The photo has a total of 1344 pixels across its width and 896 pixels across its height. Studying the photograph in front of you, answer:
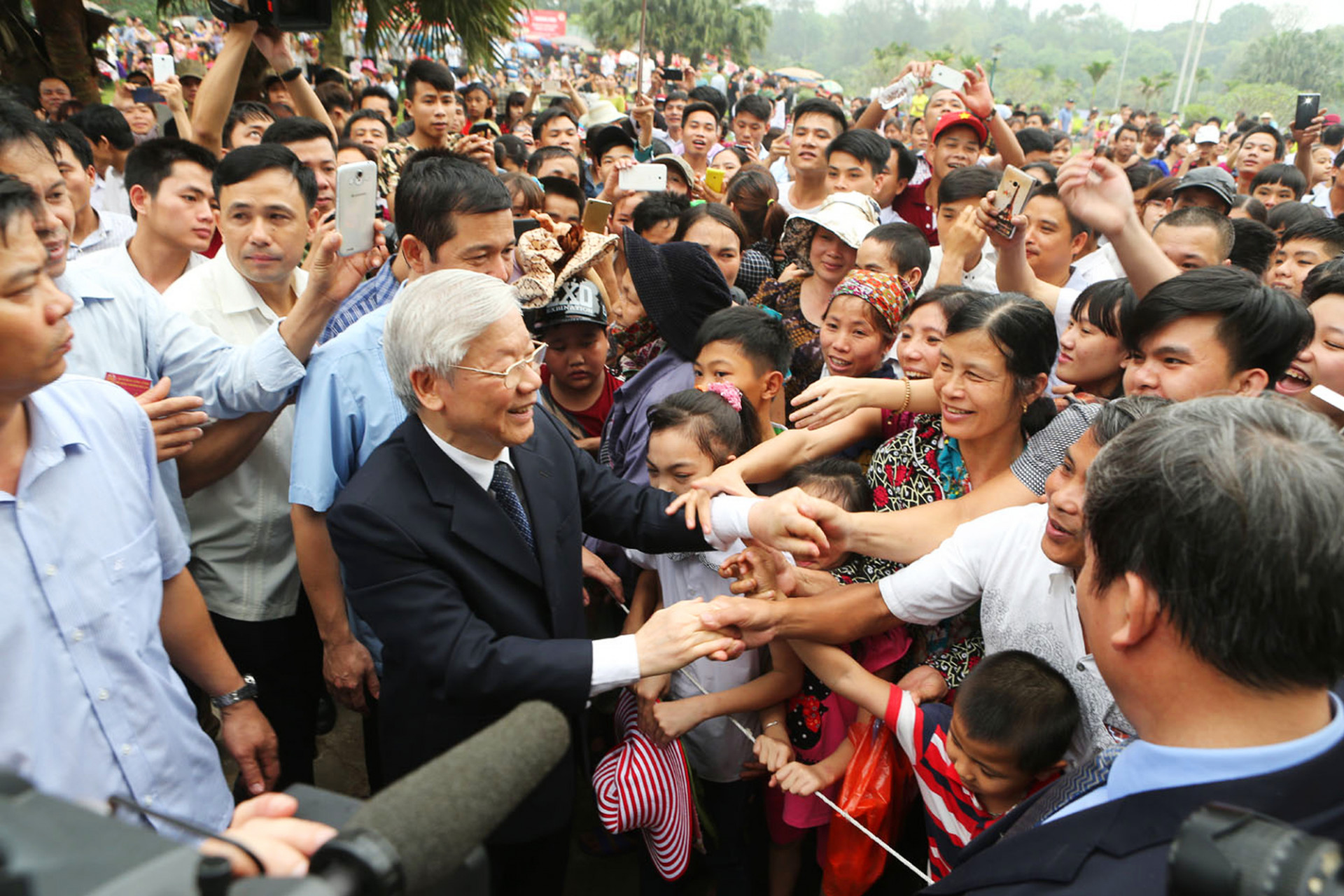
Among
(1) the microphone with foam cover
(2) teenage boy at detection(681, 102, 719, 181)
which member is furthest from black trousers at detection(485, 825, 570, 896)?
(2) teenage boy at detection(681, 102, 719, 181)

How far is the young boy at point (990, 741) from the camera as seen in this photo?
5.93 ft

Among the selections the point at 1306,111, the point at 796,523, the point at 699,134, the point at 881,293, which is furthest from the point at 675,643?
the point at 1306,111

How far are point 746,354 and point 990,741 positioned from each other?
5.72ft

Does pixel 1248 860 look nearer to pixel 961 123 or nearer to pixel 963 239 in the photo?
pixel 963 239

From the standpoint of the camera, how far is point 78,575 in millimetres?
1586

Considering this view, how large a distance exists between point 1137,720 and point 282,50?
585 centimetres

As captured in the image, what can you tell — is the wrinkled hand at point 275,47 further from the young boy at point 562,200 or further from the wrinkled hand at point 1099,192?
the wrinkled hand at point 1099,192

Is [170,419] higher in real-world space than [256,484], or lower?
higher

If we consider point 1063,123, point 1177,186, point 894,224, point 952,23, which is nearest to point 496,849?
point 894,224

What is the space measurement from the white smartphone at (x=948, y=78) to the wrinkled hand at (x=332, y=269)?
4550mm

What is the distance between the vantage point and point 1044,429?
239 centimetres

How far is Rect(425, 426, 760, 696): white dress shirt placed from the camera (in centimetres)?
194

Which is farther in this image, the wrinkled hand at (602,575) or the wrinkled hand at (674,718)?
the wrinkled hand at (602,575)

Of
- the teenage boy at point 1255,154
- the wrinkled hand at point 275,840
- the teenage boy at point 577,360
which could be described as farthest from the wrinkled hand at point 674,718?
the teenage boy at point 1255,154
